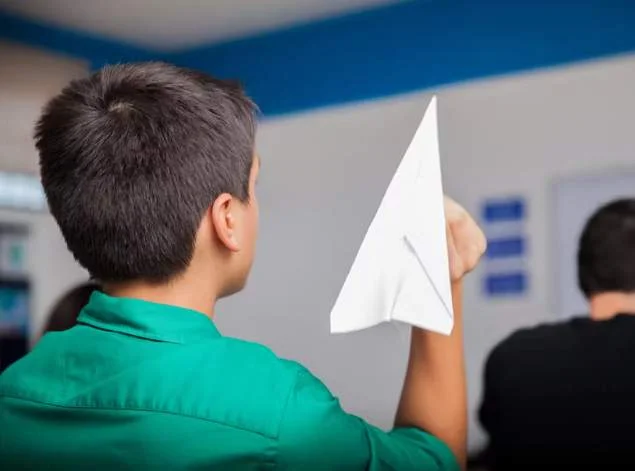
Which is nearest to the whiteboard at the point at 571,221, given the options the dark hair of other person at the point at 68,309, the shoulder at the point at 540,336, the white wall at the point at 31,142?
the shoulder at the point at 540,336

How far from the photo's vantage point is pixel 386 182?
413 cm

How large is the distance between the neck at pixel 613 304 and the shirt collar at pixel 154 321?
131 centimetres

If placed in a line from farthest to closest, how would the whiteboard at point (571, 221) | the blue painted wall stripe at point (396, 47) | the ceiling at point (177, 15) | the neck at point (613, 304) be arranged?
the ceiling at point (177, 15) < the blue painted wall stripe at point (396, 47) < the whiteboard at point (571, 221) < the neck at point (613, 304)

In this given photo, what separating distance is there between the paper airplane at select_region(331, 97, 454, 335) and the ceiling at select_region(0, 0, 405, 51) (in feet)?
12.0

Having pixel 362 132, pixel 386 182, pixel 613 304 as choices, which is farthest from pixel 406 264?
pixel 362 132

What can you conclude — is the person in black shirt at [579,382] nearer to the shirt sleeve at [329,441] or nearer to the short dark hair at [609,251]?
the short dark hair at [609,251]

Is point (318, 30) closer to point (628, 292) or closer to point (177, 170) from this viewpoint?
point (628, 292)

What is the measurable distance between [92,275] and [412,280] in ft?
1.02

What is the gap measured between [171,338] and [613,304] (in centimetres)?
137

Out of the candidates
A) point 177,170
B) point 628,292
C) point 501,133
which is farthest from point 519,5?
point 177,170

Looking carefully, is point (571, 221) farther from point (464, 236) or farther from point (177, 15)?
point (464, 236)

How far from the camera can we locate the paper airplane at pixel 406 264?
813 millimetres

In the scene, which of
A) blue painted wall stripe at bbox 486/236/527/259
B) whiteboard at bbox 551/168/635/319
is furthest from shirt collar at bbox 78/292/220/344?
blue painted wall stripe at bbox 486/236/527/259

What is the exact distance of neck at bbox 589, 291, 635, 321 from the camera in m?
1.97
